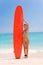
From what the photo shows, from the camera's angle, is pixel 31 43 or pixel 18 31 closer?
pixel 18 31

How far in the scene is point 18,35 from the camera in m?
4.00

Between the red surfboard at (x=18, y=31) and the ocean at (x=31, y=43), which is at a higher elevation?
the red surfboard at (x=18, y=31)

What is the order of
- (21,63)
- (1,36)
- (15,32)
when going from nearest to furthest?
(21,63), (15,32), (1,36)

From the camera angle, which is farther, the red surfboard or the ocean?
the ocean

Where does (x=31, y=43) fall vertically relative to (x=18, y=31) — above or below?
below

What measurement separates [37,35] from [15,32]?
8.70 metres

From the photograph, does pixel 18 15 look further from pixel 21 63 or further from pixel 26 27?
pixel 21 63

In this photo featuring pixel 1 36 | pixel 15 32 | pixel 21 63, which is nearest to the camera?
pixel 21 63

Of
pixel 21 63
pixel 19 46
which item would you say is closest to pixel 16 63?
pixel 21 63

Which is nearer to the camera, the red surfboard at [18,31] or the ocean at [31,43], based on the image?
the red surfboard at [18,31]

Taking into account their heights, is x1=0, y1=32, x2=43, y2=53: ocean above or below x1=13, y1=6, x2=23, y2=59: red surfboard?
below

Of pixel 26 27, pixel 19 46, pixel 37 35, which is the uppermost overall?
A: pixel 26 27

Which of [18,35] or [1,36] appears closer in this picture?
[18,35]

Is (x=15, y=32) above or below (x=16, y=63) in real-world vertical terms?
above
